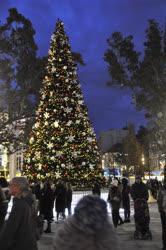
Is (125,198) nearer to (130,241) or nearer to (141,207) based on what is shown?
(141,207)

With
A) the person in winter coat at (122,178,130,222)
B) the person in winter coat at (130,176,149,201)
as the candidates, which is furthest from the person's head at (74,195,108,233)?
the person in winter coat at (122,178,130,222)

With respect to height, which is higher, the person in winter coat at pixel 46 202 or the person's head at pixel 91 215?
the person's head at pixel 91 215

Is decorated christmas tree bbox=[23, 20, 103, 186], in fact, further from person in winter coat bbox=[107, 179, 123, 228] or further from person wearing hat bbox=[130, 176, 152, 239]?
person wearing hat bbox=[130, 176, 152, 239]

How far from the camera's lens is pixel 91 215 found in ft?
10.2

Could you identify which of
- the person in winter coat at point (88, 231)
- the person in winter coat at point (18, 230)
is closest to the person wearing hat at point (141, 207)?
the person in winter coat at point (18, 230)

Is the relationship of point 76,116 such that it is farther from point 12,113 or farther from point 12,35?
point 12,35

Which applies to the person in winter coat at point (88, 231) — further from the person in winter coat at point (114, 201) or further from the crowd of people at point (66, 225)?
the person in winter coat at point (114, 201)

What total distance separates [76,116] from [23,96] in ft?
14.2

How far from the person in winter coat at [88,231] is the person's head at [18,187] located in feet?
7.85

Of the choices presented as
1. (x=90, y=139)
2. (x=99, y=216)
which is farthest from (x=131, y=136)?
(x=99, y=216)

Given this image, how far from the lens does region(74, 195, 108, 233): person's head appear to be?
10.2 ft

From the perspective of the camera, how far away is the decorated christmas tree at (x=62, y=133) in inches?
1127

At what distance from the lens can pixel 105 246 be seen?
3.10 metres

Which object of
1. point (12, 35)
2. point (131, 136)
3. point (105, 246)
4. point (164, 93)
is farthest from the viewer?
point (131, 136)
